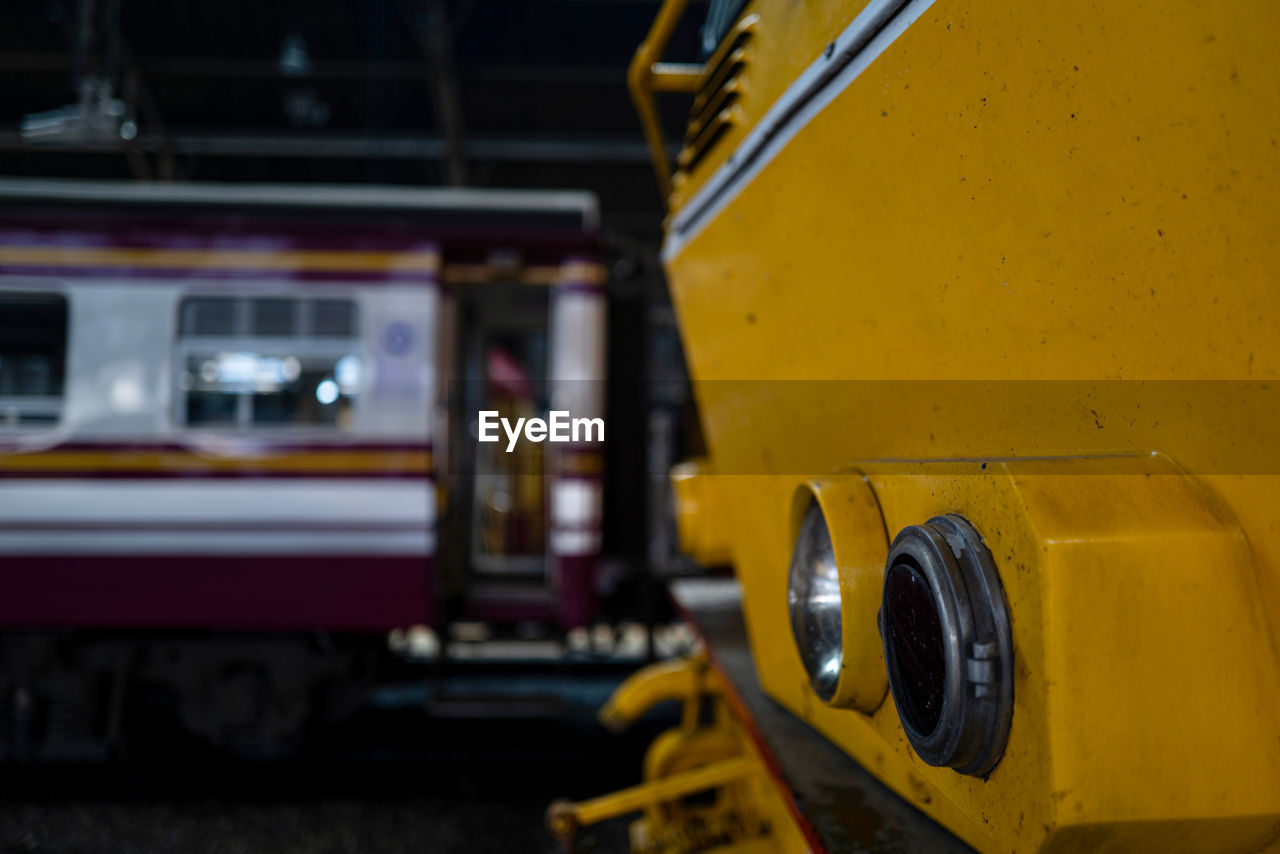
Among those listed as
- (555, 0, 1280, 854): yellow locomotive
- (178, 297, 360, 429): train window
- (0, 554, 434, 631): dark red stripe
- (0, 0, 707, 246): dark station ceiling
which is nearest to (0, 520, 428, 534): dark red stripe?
(0, 554, 434, 631): dark red stripe

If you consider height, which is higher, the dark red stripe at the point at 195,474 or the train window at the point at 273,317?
the train window at the point at 273,317

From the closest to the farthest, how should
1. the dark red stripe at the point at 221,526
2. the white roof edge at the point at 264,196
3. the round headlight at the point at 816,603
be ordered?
the round headlight at the point at 816,603 → the dark red stripe at the point at 221,526 → the white roof edge at the point at 264,196

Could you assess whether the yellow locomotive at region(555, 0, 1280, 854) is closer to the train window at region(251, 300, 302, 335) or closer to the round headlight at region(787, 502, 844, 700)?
the round headlight at region(787, 502, 844, 700)

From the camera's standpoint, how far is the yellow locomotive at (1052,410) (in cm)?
64

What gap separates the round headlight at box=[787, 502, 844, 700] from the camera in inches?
43.2

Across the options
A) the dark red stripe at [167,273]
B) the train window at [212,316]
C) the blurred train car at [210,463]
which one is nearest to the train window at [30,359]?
the blurred train car at [210,463]

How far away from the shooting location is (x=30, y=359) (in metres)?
4.10

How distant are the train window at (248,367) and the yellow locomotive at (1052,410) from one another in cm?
366

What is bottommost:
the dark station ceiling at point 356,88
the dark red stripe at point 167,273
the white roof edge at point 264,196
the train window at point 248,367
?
the train window at point 248,367

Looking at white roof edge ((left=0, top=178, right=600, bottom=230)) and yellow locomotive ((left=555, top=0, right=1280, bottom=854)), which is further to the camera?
white roof edge ((left=0, top=178, right=600, bottom=230))

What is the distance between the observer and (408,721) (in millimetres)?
4875


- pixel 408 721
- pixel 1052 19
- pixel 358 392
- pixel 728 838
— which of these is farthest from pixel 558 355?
pixel 1052 19

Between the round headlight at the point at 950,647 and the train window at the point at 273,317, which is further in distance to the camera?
the train window at the point at 273,317

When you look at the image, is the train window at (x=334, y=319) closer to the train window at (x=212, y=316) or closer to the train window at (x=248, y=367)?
the train window at (x=248, y=367)
